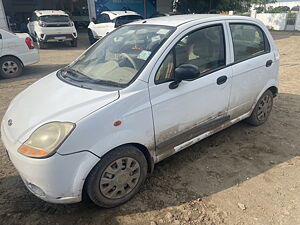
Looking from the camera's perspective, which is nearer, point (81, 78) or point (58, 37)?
point (81, 78)

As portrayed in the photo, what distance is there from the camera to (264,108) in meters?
4.02

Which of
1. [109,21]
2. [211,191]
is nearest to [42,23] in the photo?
[109,21]

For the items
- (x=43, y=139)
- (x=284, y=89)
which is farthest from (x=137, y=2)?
(x=43, y=139)

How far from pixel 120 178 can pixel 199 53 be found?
165cm

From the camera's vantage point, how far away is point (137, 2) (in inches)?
830

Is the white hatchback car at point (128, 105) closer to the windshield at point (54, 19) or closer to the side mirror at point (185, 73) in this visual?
the side mirror at point (185, 73)

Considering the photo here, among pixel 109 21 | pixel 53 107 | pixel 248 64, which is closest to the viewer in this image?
pixel 53 107

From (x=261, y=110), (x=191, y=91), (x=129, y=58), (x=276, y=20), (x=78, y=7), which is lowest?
(x=276, y=20)

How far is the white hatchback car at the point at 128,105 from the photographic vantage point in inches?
82.5

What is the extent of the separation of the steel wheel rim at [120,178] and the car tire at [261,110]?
2.28 m

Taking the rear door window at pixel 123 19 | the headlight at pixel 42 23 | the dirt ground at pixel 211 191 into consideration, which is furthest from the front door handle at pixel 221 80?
the headlight at pixel 42 23

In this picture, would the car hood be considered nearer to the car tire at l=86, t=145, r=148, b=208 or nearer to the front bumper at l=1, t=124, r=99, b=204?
the front bumper at l=1, t=124, r=99, b=204

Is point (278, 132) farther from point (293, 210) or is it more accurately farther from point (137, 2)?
point (137, 2)

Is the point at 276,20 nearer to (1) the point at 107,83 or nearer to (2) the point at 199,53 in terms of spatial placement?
(2) the point at 199,53
